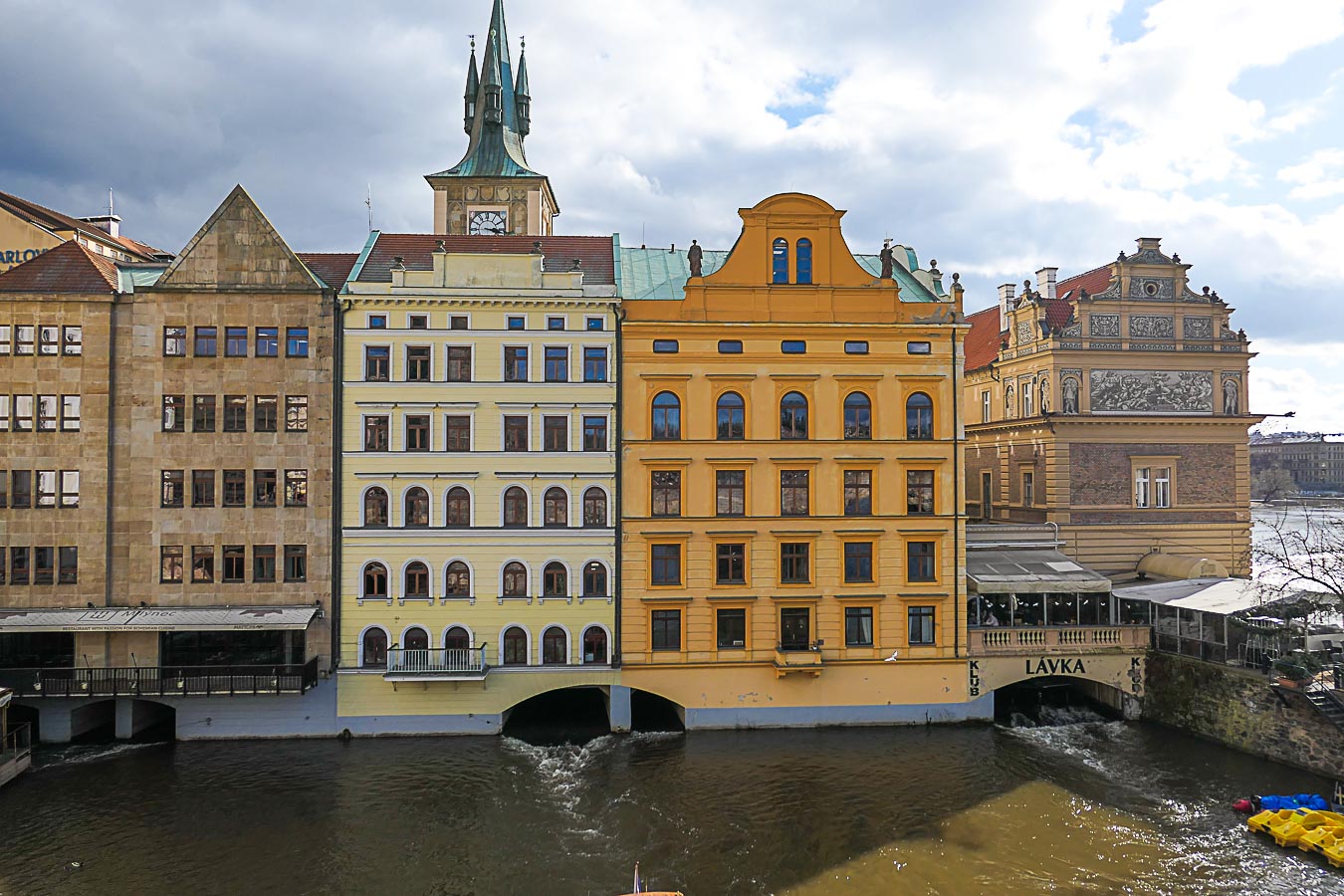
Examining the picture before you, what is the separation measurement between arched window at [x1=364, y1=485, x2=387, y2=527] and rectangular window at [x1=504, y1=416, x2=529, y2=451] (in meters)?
5.08

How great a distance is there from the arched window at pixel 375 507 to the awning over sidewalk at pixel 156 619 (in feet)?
12.7

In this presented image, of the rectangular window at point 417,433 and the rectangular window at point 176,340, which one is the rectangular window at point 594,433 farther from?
the rectangular window at point 176,340

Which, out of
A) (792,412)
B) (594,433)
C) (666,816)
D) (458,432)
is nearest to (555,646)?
(594,433)

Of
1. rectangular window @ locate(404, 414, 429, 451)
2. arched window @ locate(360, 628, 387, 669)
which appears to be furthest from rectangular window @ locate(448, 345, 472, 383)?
arched window @ locate(360, 628, 387, 669)

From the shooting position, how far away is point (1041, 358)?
1495 inches

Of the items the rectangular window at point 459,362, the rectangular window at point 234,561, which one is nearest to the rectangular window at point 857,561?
the rectangular window at point 459,362

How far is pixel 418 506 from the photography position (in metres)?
30.9

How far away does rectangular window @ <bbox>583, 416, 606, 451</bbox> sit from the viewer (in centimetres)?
3133

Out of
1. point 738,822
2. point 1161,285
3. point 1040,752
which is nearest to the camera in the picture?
point 738,822

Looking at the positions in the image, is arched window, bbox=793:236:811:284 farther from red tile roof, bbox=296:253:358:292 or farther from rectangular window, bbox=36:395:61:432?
rectangular window, bbox=36:395:61:432

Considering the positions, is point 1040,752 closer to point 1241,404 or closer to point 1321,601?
point 1321,601

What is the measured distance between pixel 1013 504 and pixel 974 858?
2273cm

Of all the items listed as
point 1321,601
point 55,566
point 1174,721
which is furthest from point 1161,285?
point 55,566

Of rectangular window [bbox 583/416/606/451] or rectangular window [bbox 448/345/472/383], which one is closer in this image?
rectangular window [bbox 448/345/472/383]
